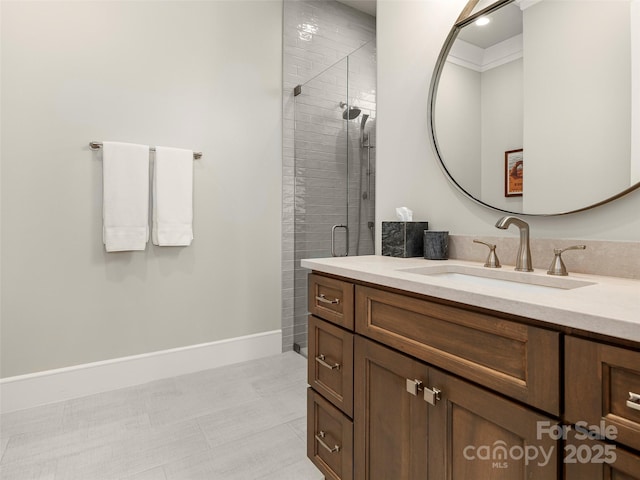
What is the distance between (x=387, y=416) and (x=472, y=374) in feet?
1.14

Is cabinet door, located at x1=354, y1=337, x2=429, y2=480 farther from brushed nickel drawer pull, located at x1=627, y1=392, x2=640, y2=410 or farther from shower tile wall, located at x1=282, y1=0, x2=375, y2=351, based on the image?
shower tile wall, located at x1=282, y1=0, x2=375, y2=351

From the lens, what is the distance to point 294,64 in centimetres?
285

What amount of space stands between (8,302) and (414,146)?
7.56ft

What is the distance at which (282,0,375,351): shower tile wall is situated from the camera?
2.84 meters

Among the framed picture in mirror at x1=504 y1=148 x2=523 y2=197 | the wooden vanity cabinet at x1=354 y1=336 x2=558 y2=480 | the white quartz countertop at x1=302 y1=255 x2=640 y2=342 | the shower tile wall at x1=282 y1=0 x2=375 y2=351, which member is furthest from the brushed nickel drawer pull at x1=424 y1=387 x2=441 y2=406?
the shower tile wall at x1=282 y1=0 x2=375 y2=351

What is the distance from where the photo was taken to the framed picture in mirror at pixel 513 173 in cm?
132

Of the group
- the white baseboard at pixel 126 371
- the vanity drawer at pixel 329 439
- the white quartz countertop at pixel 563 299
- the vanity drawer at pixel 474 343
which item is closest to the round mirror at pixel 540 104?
the white quartz countertop at pixel 563 299

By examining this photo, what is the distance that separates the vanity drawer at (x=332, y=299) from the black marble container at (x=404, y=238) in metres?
0.43

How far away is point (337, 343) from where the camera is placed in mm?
1265

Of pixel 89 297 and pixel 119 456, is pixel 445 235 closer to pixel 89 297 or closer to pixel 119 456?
pixel 119 456

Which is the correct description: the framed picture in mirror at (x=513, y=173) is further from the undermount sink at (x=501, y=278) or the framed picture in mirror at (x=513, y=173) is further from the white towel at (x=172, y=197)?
the white towel at (x=172, y=197)

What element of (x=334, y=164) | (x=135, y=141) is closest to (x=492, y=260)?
(x=334, y=164)

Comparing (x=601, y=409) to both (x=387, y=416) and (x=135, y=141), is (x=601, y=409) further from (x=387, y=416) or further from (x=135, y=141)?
(x=135, y=141)

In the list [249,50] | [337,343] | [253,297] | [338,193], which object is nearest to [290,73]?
[249,50]
